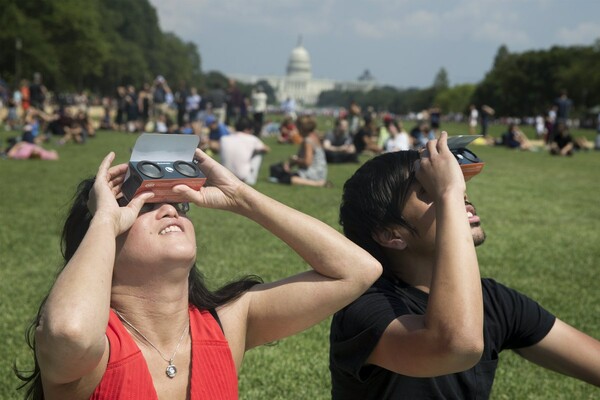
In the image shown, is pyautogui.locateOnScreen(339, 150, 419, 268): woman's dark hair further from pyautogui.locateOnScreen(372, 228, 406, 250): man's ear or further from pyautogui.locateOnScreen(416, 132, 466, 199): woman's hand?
pyautogui.locateOnScreen(416, 132, 466, 199): woman's hand

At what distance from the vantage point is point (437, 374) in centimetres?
238

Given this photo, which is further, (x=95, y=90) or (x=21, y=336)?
(x=95, y=90)

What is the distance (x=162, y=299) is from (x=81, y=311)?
0.42 metres

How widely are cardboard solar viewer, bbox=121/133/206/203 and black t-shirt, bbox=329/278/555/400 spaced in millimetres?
736

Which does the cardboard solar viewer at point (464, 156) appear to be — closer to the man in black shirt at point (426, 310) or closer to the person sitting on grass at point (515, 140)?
the man in black shirt at point (426, 310)

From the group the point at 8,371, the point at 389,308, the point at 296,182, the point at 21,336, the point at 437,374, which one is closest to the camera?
the point at 437,374

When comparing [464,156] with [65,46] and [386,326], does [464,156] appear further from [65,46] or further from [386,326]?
[65,46]

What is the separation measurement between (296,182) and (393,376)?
37.1ft

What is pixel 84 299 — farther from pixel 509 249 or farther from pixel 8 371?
pixel 509 249

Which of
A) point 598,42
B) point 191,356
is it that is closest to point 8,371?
point 191,356

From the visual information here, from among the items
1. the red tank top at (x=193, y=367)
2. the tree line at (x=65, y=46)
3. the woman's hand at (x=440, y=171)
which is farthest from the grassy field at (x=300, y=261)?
the tree line at (x=65, y=46)

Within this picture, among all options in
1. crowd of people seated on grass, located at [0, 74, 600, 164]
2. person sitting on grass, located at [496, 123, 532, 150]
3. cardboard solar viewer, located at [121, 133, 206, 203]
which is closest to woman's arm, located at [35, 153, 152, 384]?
cardboard solar viewer, located at [121, 133, 206, 203]

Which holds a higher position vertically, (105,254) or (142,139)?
(142,139)

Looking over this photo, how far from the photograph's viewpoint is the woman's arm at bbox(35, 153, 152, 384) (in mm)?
1984
